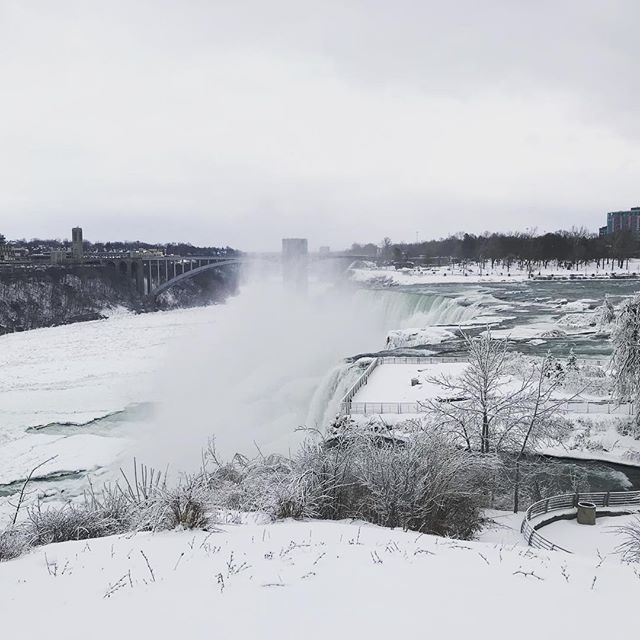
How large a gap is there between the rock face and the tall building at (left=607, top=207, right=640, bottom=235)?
137 m

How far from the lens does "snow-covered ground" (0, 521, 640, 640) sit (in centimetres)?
469

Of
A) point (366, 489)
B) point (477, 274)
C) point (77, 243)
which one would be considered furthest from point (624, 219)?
point (366, 489)

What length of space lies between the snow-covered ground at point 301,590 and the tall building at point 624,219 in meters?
176

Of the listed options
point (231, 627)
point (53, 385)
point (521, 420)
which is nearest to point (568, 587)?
point (231, 627)

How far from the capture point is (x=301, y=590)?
535 cm

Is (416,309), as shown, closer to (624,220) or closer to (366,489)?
(366,489)

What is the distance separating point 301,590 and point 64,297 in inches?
2636

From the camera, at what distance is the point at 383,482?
9086mm

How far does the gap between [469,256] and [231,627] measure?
358 ft

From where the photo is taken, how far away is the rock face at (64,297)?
193 feet

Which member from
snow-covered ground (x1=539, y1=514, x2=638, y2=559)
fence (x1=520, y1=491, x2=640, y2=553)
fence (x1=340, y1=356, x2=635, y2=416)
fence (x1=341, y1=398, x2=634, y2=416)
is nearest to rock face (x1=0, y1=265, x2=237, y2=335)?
fence (x1=340, y1=356, x2=635, y2=416)

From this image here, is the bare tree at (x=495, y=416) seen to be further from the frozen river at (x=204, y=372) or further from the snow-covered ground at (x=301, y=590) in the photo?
the snow-covered ground at (x=301, y=590)

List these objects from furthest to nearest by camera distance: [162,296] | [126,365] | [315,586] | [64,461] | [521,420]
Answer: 1. [162,296]
2. [126,365]
3. [64,461]
4. [521,420]
5. [315,586]

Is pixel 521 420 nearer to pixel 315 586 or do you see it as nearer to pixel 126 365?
pixel 315 586
